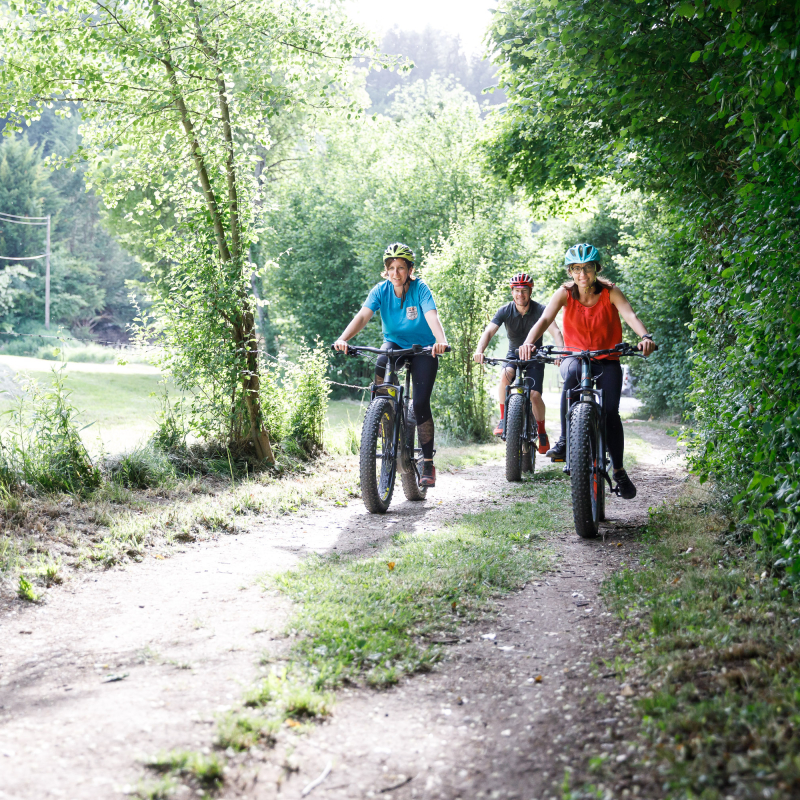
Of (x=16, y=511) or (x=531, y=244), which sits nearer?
(x=16, y=511)

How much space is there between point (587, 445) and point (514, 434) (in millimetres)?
2998

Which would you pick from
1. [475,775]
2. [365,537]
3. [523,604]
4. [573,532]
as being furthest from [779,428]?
[365,537]

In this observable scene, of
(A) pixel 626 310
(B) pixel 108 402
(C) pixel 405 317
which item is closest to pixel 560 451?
(A) pixel 626 310

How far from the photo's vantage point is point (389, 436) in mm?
6816

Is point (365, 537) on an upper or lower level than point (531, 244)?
lower

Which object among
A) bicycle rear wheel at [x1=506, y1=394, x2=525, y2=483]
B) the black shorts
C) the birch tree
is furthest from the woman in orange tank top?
the birch tree

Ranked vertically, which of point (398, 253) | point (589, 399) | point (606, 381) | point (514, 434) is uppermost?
point (398, 253)

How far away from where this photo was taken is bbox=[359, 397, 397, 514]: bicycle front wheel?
6.47 meters

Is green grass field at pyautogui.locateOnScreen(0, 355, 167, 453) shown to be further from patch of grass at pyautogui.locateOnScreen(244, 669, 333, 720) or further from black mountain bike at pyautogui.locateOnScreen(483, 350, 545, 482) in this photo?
patch of grass at pyautogui.locateOnScreen(244, 669, 333, 720)

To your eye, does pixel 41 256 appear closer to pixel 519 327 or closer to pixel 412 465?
pixel 519 327

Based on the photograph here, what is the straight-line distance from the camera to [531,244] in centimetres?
3125

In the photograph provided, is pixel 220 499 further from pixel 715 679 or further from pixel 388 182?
pixel 388 182

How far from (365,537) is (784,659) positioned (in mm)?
3452

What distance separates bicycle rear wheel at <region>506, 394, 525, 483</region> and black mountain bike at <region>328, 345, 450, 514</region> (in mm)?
1558
